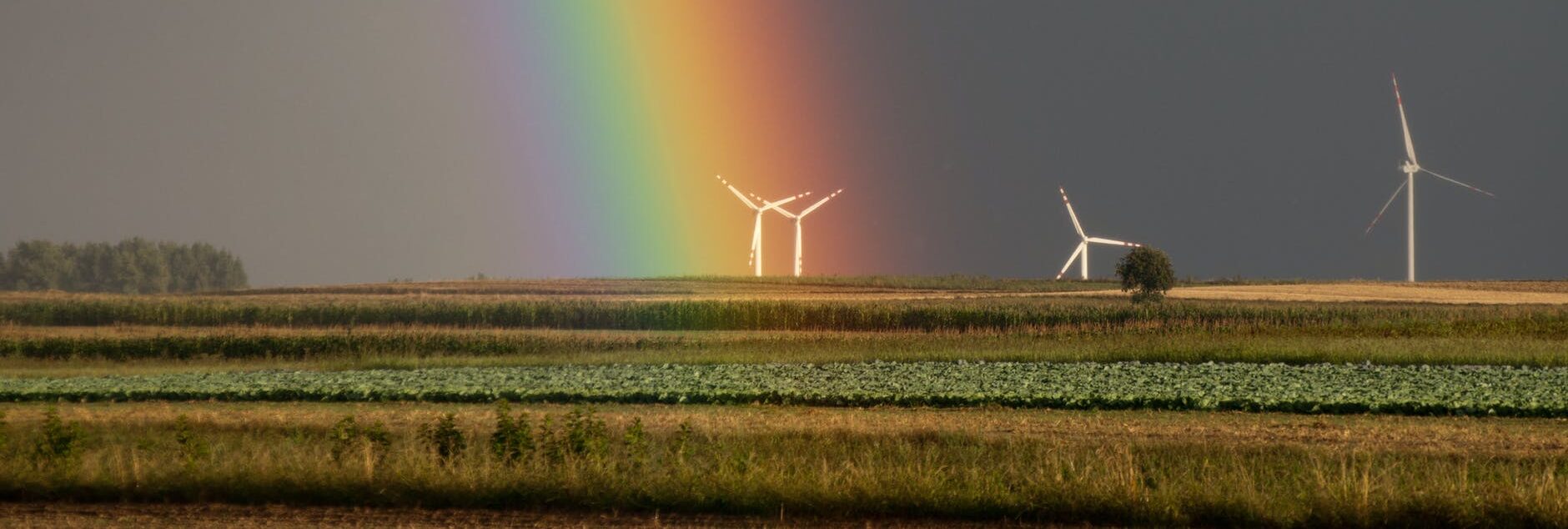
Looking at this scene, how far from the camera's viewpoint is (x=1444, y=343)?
135 feet

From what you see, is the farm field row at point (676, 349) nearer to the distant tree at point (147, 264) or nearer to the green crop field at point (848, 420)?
the green crop field at point (848, 420)

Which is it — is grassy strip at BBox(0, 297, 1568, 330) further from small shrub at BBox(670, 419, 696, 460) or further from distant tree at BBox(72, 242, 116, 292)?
distant tree at BBox(72, 242, 116, 292)

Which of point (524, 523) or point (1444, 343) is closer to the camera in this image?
point (524, 523)

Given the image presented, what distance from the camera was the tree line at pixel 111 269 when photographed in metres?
137

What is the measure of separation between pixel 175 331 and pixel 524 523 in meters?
45.6

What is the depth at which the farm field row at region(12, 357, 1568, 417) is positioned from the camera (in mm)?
26031

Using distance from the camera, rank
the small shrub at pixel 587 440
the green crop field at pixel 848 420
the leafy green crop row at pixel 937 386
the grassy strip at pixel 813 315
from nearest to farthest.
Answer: the green crop field at pixel 848 420 < the small shrub at pixel 587 440 < the leafy green crop row at pixel 937 386 < the grassy strip at pixel 813 315

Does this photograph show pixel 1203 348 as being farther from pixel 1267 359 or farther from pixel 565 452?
pixel 565 452

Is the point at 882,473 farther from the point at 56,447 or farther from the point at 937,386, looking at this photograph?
the point at 937,386

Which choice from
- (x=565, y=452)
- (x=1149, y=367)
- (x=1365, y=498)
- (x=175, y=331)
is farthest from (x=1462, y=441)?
(x=175, y=331)

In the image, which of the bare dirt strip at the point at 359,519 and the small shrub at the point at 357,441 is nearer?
the bare dirt strip at the point at 359,519

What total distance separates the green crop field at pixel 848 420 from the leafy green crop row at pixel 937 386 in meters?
0.10

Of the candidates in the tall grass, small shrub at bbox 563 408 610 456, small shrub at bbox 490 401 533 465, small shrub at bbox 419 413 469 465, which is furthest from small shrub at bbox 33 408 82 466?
the tall grass

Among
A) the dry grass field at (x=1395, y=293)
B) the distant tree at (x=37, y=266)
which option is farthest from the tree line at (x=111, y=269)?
the dry grass field at (x=1395, y=293)
